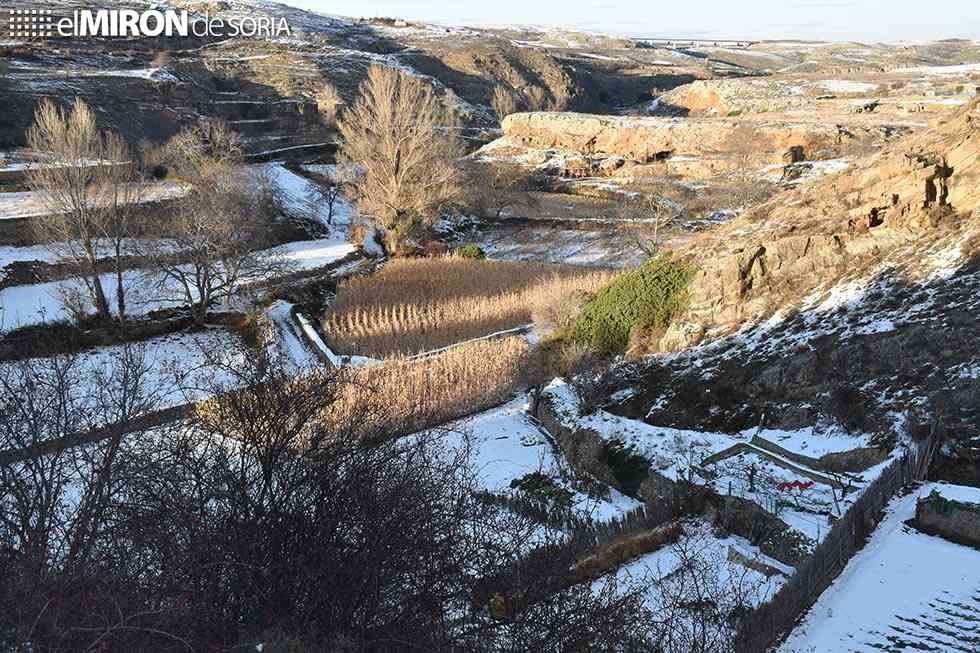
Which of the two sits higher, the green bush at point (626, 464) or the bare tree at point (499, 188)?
the bare tree at point (499, 188)

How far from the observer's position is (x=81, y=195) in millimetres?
17500

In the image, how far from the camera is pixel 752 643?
205 inches

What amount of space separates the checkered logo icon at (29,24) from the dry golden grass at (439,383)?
166 feet

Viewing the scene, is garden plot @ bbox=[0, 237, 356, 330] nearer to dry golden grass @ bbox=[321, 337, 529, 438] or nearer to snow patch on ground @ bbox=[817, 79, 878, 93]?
dry golden grass @ bbox=[321, 337, 529, 438]

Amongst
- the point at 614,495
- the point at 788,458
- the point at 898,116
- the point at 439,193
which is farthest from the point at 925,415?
the point at 898,116

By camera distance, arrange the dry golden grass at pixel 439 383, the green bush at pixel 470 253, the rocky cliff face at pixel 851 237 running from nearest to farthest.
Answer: the rocky cliff face at pixel 851 237
the dry golden grass at pixel 439 383
the green bush at pixel 470 253

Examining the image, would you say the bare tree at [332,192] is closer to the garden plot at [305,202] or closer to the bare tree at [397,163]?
the garden plot at [305,202]

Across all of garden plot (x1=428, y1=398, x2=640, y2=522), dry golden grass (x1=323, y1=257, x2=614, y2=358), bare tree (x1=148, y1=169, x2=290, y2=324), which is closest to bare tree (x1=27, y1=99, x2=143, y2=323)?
bare tree (x1=148, y1=169, x2=290, y2=324)

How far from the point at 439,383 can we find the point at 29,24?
5544 cm

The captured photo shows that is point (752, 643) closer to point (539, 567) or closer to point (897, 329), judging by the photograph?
point (539, 567)

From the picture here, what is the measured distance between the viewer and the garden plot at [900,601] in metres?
5.00

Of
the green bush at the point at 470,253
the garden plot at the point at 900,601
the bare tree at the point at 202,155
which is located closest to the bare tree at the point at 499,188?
the green bush at the point at 470,253

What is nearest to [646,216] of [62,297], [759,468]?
[62,297]

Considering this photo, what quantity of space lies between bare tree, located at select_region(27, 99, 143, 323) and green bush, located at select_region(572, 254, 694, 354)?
495 inches
